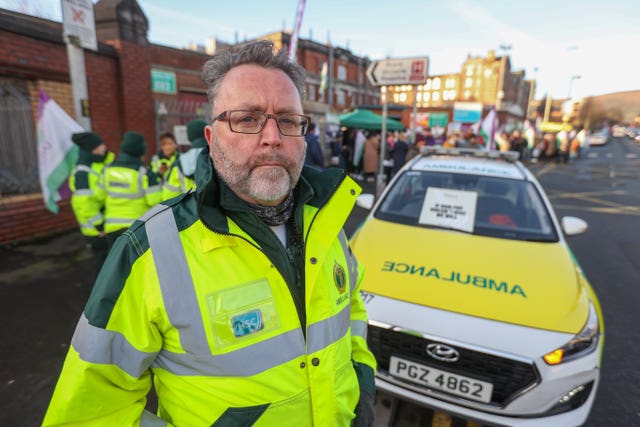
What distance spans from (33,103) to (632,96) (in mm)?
153766

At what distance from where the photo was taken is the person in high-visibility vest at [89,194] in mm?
3502

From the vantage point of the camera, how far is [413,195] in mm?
3561

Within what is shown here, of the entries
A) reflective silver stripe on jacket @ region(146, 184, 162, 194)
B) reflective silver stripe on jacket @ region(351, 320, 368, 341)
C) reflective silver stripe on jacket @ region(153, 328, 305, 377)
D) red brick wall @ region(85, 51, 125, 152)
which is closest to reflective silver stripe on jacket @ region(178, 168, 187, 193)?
reflective silver stripe on jacket @ region(146, 184, 162, 194)

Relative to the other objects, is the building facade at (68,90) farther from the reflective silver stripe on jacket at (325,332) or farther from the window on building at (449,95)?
the window on building at (449,95)

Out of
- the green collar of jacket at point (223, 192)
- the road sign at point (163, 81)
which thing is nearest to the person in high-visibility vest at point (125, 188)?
the green collar of jacket at point (223, 192)

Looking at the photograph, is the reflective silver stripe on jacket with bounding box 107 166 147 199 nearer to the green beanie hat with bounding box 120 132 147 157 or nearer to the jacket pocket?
the green beanie hat with bounding box 120 132 147 157

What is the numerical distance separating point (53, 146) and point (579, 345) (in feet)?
17.4

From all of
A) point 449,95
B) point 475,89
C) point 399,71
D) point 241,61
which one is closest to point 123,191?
point 241,61

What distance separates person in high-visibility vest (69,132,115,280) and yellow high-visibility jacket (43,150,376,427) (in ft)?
9.76

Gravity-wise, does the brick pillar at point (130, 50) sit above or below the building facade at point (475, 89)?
below

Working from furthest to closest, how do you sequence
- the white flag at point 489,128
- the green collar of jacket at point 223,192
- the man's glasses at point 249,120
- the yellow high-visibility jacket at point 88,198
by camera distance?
the white flag at point 489,128 → the yellow high-visibility jacket at point 88,198 → the man's glasses at point 249,120 → the green collar of jacket at point 223,192

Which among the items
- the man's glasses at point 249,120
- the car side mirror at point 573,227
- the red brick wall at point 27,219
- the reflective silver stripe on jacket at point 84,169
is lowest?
the red brick wall at point 27,219

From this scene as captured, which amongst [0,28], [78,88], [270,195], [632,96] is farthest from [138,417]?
[632,96]

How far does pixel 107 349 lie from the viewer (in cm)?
92
